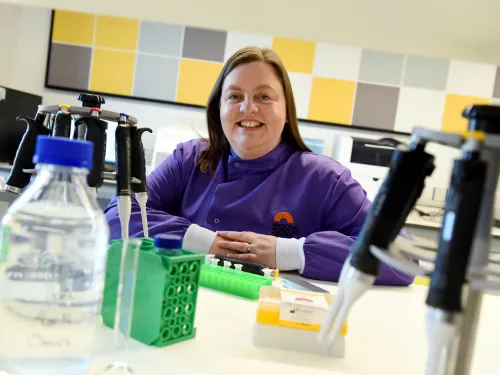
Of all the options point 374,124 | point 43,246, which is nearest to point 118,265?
point 43,246

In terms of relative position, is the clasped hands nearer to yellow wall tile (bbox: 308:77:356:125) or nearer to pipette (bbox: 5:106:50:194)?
pipette (bbox: 5:106:50:194)

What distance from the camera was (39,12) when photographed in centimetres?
292

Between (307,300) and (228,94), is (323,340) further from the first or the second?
(228,94)

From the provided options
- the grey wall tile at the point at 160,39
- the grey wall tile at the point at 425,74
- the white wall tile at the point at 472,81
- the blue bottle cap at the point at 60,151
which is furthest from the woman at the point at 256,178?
the white wall tile at the point at 472,81

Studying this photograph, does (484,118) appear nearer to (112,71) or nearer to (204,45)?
(204,45)

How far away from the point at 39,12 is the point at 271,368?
3045 millimetres

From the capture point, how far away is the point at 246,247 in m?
1.13

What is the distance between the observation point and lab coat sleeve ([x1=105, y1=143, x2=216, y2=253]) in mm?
1171

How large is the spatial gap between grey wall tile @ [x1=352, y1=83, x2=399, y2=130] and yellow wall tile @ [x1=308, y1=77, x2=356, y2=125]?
0.05 m

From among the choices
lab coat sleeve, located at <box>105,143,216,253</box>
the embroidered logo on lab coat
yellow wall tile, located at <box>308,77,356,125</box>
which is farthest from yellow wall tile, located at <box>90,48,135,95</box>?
the embroidered logo on lab coat

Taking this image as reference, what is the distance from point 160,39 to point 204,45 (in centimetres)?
29

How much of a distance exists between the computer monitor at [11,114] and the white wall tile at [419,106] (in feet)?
7.29

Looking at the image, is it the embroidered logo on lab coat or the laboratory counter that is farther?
the embroidered logo on lab coat

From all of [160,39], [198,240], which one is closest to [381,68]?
[160,39]
